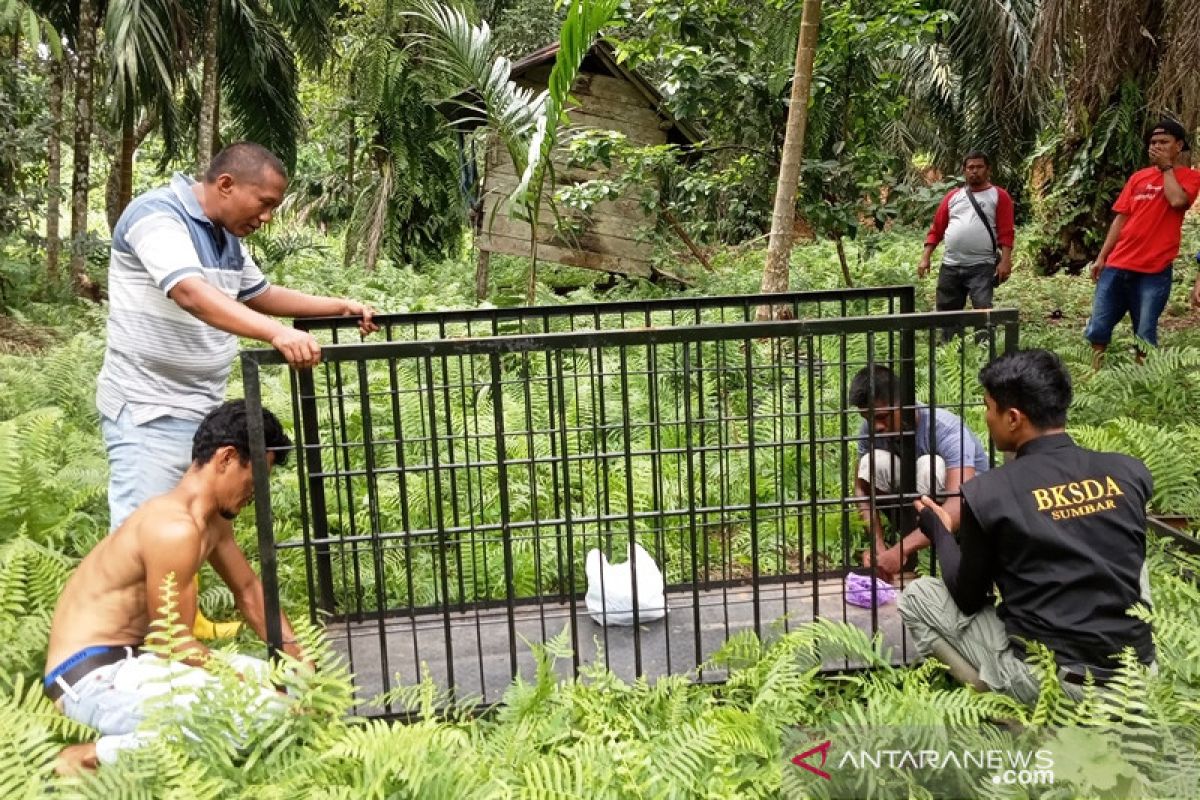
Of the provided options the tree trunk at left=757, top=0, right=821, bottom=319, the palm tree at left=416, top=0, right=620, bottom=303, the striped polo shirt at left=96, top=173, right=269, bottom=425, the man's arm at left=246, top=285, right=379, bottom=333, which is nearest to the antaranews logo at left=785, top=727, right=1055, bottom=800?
the man's arm at left=246, top=285, right=379, bottom=333

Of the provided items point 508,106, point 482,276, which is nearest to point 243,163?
point 508,106

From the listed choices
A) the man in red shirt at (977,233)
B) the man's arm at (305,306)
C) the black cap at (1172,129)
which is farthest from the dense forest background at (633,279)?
the man's arm at (305,306)

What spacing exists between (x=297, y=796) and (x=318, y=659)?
0.43 meters

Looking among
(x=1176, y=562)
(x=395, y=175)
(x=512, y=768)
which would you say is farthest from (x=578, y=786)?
(x=395, y=175)

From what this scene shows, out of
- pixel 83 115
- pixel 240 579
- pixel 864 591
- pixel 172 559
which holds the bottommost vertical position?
pixel 864 591

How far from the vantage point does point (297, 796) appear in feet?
7.81

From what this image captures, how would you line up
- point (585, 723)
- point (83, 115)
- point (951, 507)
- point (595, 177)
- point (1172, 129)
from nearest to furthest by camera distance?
point (585, 723) → point (951, 507) → point (1172, 129) → point (595, 177) → point (83, 115)

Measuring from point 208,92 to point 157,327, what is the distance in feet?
30.4

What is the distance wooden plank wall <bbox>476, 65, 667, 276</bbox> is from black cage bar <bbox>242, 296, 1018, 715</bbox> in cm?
539

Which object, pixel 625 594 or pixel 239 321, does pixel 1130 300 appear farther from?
pixel 239 321

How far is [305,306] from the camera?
355cm

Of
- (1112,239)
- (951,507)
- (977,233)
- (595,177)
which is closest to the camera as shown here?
(951,507)

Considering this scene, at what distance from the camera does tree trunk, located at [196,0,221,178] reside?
10945 mm

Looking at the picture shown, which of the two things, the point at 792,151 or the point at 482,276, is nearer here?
the point at 792,151
